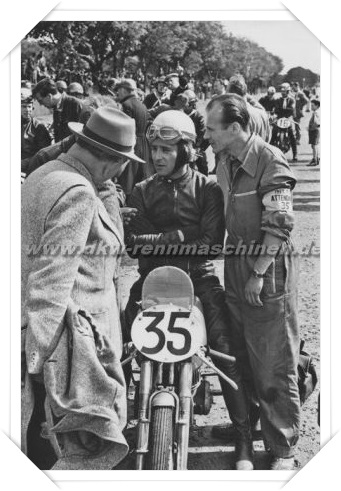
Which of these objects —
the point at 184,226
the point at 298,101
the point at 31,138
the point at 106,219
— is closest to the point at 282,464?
the point at 184,226

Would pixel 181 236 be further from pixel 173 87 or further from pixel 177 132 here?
pixel 173 87

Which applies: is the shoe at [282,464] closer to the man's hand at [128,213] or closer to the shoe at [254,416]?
the shoe at [254,416]

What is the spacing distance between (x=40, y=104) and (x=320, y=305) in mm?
2482

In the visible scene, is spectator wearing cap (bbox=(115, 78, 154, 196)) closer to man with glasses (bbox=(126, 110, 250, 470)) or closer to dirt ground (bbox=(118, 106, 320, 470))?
man with glasses (bbox=(126, 110, 250, 470))

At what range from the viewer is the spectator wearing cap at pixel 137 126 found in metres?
5.00

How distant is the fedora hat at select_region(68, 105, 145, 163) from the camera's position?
4676 millimetres

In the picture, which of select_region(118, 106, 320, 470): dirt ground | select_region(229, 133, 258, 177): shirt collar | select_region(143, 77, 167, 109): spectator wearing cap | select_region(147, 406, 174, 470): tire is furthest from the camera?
select_region(143, 77, 167, 109): spectator wearing cap

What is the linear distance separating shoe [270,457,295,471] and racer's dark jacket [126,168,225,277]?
1324mm

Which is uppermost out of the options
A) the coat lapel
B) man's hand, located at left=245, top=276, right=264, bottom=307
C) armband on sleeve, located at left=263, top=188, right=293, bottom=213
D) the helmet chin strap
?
the helmet chin strap

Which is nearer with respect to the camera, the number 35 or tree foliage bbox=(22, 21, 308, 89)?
the number 35

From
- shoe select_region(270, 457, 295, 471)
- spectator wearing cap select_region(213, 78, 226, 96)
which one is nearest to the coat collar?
spectator wearing cap select_region(213, 78, 226, 96)

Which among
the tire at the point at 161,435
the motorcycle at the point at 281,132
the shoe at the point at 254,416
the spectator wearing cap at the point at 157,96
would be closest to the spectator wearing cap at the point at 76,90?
the spectator wearing cap at the point at 157,96

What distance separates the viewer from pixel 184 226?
5000mm
